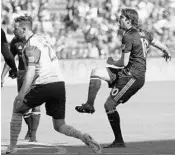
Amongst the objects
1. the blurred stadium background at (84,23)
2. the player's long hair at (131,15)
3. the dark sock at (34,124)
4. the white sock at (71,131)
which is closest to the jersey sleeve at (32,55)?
the white sock at (71,131)

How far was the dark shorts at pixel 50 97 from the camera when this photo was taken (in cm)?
865

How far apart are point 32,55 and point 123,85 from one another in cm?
163

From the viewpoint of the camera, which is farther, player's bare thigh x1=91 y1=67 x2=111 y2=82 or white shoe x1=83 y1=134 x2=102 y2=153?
player's bare thigh x1=91 y1=67 x2=111 y2=82

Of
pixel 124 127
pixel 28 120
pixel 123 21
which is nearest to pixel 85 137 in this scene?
pixel 123 21

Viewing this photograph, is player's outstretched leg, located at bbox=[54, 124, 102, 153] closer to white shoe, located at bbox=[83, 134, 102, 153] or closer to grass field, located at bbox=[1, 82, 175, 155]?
white shoe, located at bbox=[83, 134, 102, 153]

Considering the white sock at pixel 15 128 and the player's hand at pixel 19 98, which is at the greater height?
the player's hand at pixel 19 98

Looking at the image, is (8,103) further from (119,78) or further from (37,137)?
(119,78)

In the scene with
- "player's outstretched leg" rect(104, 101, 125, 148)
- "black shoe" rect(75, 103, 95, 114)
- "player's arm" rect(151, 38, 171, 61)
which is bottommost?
"player's outstretched leg" rect(104, 101, 125, 148)

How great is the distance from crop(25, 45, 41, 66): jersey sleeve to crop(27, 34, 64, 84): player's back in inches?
2.0

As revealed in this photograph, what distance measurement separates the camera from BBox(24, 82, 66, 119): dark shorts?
8648mm

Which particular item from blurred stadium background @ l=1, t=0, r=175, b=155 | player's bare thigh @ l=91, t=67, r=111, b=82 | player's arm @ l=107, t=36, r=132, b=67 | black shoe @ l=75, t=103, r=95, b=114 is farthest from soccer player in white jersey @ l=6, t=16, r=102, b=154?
blurred stadium background @ l=1, t=0, r=175, b=155

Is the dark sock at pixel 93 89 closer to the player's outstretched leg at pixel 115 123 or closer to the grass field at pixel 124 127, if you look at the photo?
the player's outstretched leg at pixel 115 123

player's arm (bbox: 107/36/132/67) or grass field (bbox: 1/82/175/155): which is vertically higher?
player's arm (bbox: 107/36/132/67)

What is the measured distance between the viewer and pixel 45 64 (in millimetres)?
8602
